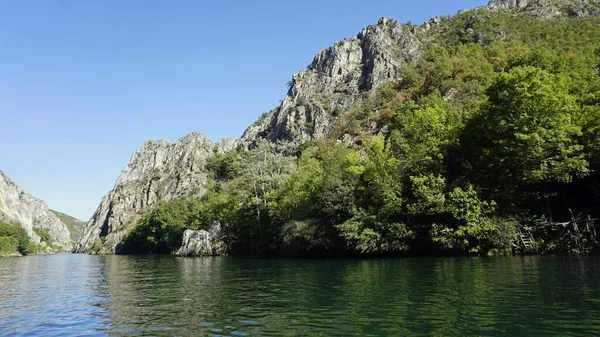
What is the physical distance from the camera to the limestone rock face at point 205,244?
83.1 meters

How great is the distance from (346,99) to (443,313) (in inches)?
5057

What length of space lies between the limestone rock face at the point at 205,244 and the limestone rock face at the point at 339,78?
5508 cm

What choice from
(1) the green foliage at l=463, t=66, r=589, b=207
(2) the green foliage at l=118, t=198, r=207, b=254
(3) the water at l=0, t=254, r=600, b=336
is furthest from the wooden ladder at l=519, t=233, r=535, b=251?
(2) the green foliage at l=118, t=198, r=207, b=254

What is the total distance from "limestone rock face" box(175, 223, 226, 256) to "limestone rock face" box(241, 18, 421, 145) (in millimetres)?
55080

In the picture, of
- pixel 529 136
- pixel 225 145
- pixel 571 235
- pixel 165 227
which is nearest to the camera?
pixel 529 136

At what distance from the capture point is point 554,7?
135250 millimetres

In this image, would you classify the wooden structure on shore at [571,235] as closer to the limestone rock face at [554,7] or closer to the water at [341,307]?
the water at [341,307]

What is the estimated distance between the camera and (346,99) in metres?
140

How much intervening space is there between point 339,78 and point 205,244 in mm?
90634

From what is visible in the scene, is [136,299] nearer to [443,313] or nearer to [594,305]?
[443,313]

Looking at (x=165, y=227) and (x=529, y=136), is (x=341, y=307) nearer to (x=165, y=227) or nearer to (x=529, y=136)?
(x=529, y=136)

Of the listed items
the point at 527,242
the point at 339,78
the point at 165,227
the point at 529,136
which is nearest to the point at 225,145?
the point at 339,78

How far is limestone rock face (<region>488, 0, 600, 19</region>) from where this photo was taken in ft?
415

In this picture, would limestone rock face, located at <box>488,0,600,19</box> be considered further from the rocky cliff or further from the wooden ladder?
the wooden ladder
